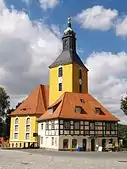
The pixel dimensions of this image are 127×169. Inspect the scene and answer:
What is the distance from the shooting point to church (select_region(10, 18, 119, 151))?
2233 inches

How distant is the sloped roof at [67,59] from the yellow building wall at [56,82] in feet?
2.70

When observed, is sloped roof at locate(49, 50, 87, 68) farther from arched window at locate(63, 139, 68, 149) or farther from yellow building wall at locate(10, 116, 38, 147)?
arched window at locate(63, 139, 68, 149)

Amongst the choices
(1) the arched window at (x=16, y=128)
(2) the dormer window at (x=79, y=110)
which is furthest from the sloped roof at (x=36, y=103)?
(2) the dormer window at (x=79, y=110)

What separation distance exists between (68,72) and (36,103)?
8.78 m

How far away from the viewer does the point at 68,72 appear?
222 feet

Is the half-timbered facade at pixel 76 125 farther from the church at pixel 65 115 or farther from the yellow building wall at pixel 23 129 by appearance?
the yellow building wall at pixel 23 129

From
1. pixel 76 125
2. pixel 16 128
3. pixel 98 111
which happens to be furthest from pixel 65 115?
pixel 16 128

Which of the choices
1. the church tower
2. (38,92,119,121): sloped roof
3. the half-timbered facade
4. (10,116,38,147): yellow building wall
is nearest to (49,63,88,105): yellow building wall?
the church tower

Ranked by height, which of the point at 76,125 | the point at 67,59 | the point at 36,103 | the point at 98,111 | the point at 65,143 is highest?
the point at 67,59

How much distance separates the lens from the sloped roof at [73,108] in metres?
57.3

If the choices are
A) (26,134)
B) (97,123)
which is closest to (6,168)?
(97,123)

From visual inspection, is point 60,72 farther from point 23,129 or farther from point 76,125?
point 76,125

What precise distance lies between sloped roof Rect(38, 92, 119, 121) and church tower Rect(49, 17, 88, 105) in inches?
156

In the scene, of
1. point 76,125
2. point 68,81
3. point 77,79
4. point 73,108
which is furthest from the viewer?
point 77,79
